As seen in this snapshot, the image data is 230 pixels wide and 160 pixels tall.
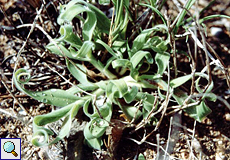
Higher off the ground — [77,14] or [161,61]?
[77,14]

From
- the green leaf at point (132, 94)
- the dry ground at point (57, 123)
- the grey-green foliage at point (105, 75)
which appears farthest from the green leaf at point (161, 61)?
the dry ground at point (57, 123)

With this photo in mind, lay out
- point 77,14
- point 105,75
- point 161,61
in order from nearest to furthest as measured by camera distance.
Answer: point 77,14, point 161,61, point 105,75

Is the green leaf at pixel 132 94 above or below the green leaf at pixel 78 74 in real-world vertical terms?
below

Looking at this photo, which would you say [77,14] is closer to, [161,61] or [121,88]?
[121,88]

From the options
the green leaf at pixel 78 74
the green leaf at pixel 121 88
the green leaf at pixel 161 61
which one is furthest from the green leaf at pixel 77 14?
the green leaf at pixel 161 61

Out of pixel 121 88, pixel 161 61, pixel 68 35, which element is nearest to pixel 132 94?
pixel 121 88

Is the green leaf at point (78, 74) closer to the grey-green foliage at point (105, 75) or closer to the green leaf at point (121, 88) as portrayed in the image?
the grey-green foliage at point (105, 75)

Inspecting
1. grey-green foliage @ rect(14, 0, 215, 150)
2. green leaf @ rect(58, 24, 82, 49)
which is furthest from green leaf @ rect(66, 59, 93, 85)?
green leaf @ rect(58, 24, 82, 49)

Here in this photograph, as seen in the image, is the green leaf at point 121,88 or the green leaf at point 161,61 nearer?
the green leaf at point 121,88

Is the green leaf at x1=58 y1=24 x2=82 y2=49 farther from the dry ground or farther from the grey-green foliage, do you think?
the dry ground
